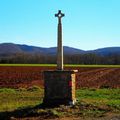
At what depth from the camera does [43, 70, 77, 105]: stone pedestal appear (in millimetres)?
18938

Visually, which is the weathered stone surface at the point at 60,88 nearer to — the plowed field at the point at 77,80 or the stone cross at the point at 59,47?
the stone cross at the point at 59,47

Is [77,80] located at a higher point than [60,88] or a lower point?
lower

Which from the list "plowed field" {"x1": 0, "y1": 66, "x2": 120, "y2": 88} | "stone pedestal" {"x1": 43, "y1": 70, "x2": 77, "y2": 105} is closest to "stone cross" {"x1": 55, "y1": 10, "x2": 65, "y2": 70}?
"stone pedestal" {"x1": 43, "y1": 70, "x2": 77, "y2": 105}

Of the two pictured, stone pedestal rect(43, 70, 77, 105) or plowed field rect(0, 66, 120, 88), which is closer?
stone pedestal rect(43, 70, 77, 105)

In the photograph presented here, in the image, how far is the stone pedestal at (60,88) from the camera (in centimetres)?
1894

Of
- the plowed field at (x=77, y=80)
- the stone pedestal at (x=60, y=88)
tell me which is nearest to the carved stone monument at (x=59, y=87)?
the stone pedestal at (x=60, y=88)

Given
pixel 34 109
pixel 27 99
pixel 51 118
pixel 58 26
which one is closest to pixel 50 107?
pixel 34 109

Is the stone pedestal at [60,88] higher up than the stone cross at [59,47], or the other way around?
the stone cross at [59,47]

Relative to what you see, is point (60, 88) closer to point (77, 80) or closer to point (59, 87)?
point (59, 87)

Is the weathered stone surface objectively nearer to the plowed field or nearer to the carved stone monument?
the carved stone monument

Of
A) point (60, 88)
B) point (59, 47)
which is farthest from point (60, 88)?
point (59, 47)

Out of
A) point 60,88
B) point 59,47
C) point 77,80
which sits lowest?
point 77,80

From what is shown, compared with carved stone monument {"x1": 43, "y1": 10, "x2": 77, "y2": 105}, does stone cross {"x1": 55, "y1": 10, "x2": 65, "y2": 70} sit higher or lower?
higher

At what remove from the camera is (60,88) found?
1902 centimetres
